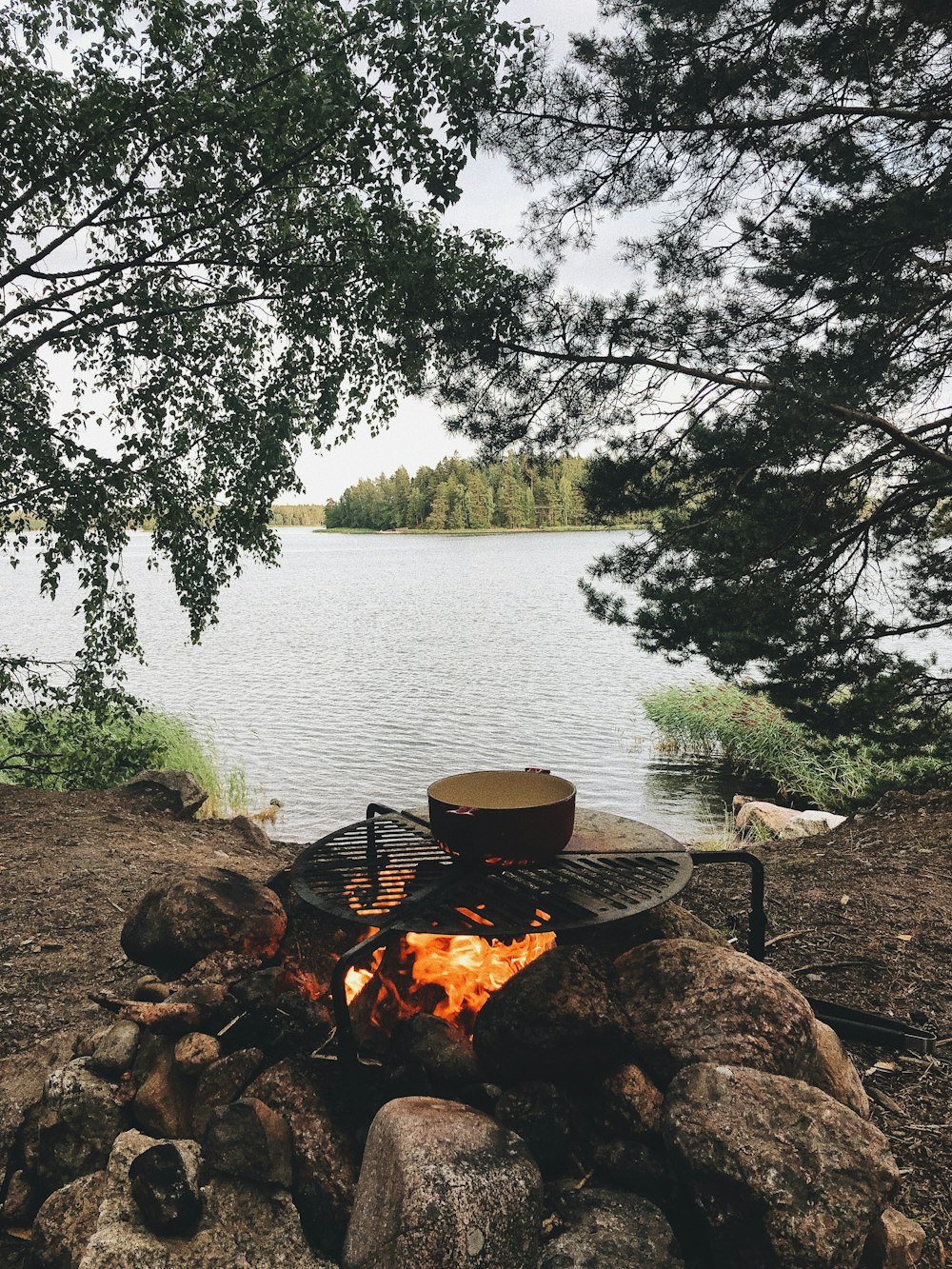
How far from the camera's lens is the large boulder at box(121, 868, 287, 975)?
2.94 meters

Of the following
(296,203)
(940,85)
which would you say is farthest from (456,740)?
(940,85)

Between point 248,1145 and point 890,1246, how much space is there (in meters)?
→ 1.73

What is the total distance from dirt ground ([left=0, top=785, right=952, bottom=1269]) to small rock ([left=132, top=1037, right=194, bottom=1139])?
1193 mm

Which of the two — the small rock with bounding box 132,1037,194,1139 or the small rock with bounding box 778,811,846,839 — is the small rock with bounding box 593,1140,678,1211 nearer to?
the small rock with bounding box 132,1037,194,1139

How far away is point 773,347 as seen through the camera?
5977 millimetres

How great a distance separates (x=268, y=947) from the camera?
9.75ft

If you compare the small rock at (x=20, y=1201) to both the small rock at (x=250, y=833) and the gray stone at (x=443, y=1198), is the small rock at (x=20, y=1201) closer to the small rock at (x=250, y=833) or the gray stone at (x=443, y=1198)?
the gray stone at (x=443, y=1198)

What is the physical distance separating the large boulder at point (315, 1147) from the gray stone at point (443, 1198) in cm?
10

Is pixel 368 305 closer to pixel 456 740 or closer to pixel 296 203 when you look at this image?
pixel 296 203

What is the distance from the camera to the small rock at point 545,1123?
2.22m

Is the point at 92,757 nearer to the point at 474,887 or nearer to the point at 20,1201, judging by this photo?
the point at 20,1201

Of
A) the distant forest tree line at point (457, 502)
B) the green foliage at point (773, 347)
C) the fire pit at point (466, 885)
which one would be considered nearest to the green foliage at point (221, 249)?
the green foliage at point (773, 347)

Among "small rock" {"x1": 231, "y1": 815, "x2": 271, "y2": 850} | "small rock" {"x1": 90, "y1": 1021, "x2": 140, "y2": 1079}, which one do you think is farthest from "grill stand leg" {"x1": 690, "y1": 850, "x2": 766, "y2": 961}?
"small rock" {"x1": 231, "y1": 815, "x2": 271, "y2": 850}

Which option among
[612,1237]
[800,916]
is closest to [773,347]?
[800,916]
